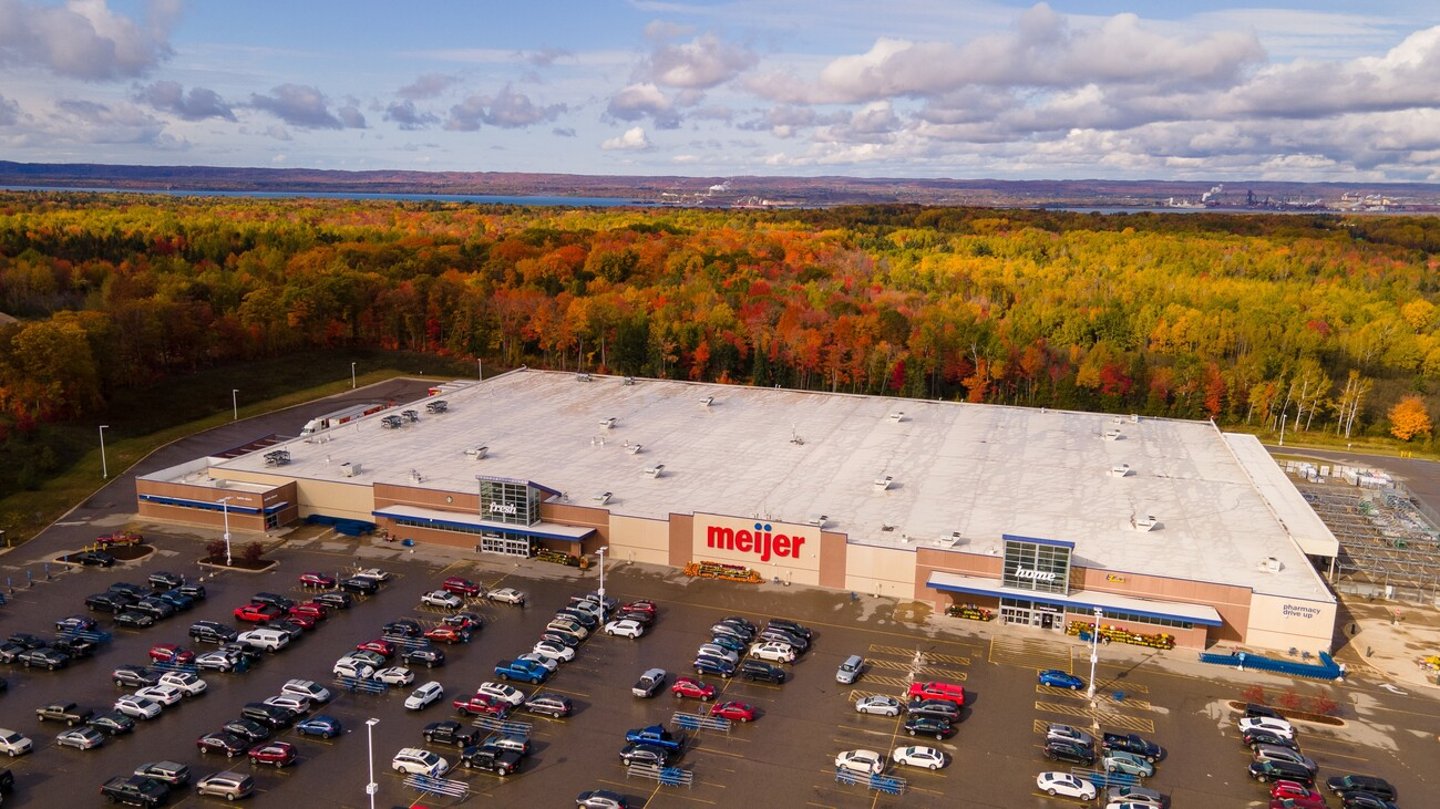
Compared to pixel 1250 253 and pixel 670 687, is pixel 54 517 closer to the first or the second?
pixel 670 687

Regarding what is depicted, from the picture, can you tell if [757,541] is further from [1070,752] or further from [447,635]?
[1070,752]

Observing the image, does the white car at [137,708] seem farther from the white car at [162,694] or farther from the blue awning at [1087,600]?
the blue awning at [1087,600]

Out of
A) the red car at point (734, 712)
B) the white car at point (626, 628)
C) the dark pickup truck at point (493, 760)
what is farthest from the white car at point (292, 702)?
the red car at point (734, 712)

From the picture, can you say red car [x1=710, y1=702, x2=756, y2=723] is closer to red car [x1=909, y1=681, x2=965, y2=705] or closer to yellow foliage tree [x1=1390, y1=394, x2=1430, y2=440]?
red car [x1=909, y1=681, x2=965, y2=705]

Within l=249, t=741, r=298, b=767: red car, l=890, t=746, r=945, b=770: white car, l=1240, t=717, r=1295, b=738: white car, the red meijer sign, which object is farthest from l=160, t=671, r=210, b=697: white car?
l=1240, t=717, r=1295, b=738: white car

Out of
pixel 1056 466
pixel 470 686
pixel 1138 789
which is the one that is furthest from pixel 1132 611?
pixel 470 686
